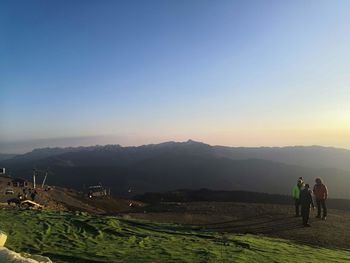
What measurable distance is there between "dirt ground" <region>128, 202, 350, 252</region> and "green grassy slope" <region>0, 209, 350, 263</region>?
6.60ft

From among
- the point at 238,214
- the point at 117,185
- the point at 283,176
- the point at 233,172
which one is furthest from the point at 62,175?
the point at 238,214

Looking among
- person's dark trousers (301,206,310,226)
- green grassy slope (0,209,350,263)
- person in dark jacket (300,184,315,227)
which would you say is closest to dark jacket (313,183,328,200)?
person in dark jacket (300,184,315,227)

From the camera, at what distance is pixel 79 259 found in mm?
11492

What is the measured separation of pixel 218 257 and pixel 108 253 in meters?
2.88

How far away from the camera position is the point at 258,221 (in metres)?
21.7

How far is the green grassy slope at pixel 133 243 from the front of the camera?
484 inches

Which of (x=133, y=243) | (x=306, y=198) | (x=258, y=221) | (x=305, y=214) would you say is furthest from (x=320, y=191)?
(x=133, y=243)

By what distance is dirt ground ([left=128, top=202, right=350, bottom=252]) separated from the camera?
17859mm

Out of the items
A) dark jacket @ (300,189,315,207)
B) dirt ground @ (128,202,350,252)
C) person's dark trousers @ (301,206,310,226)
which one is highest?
dark jacket @ (300,189,315,207)

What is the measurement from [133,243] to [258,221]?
360 inches

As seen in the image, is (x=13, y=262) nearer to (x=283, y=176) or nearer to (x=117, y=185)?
(x=117, y=185)

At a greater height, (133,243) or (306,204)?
(306,204)

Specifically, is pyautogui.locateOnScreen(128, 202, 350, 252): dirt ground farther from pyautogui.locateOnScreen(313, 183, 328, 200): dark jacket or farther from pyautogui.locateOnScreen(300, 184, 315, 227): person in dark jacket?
pyautogui.locateOnScreen(313, 183, 328, 200): dark jacket

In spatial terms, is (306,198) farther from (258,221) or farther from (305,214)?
(258,221)
